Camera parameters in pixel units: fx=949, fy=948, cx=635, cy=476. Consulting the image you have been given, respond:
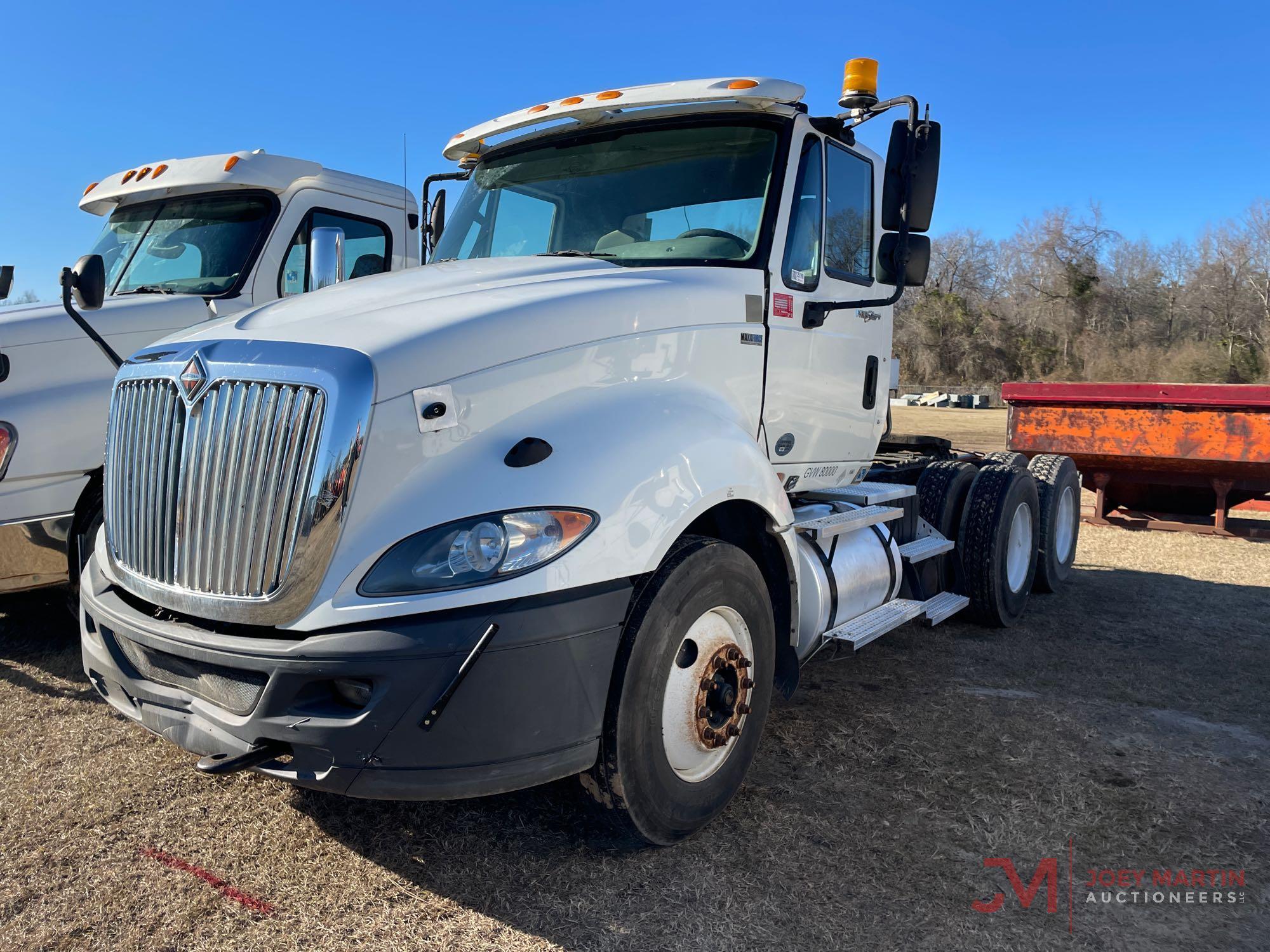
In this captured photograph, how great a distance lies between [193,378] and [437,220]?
268 centimetres

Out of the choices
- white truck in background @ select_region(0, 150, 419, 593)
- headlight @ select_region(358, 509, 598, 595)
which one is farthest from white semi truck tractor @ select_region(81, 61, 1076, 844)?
white truck in background @ select_region(0, 150, 419, 593)

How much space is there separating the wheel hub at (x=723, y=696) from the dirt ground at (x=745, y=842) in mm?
360

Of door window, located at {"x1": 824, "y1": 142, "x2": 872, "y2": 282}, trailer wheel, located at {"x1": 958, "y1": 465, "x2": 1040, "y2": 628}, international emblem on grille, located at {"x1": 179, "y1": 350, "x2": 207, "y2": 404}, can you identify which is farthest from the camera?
trailer wheel, located at {"x1": 958, "y1": 465, "x2": 1040, "y2": 628}

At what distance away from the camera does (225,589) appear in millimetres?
2701

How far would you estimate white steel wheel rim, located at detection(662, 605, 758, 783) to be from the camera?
10.1 ft

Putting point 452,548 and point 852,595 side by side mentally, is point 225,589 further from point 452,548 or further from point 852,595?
point 852,595

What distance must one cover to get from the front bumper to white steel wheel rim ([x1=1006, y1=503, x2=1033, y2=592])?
4491 millimetres

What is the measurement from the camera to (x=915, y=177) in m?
3.85

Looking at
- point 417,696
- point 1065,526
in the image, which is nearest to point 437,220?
point 417,696

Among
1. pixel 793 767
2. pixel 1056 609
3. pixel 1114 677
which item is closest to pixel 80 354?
pixel 793 767

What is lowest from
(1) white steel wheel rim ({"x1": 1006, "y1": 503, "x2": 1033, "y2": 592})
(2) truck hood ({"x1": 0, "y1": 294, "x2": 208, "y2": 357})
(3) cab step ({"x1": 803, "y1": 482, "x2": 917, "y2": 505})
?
(1) white steel wheel rim ({"x1": 1006, "y1": 503, "x2": 1033, "y2": 592})

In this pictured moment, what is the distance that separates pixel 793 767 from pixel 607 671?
1419mm

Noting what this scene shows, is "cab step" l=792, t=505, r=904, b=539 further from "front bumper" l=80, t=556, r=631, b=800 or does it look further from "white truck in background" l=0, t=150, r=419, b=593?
"white truck in background" l=0, t=150, r=419, b=593

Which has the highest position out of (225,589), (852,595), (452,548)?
(452,548)
